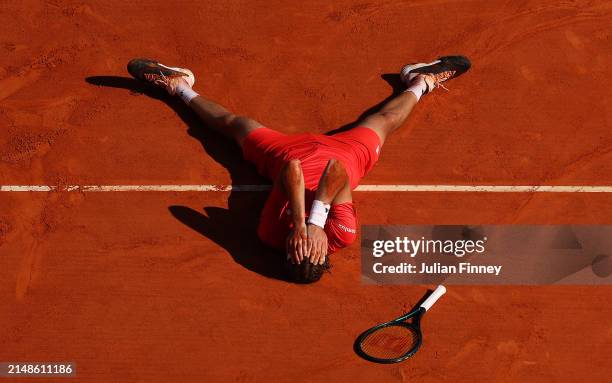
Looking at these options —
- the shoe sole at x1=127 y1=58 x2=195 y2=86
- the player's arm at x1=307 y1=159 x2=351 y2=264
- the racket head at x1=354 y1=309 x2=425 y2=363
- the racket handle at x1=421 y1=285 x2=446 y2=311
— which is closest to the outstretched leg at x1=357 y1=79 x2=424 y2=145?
the player's arm at x1=307 y1=159 x2=351 y2=264

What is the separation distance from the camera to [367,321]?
7.29 metres

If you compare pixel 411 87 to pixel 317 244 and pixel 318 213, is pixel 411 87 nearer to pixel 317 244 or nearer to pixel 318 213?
pixel 318 213

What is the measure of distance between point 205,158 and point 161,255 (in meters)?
1.25

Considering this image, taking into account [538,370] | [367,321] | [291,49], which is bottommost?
[538,370]

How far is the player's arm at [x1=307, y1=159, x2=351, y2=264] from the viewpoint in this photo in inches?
262

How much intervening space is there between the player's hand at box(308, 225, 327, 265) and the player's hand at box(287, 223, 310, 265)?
0.04 meters

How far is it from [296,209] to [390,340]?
1759mm

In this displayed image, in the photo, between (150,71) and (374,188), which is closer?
(374,188)

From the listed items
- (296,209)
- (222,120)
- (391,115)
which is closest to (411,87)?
(391,115)

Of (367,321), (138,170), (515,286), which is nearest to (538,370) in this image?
(515,286)

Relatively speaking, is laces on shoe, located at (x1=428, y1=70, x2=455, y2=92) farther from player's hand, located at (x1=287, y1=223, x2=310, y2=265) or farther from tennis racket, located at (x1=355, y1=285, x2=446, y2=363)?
player's hand, located at (x1=287, y1=223, x2=310, y2=265)

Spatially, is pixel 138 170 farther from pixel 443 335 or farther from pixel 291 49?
pixel 443 335

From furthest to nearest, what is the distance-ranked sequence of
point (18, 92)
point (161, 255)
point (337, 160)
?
point (18, 92) < point (161, 255) < point (337, 160)

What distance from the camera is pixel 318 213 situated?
6766mm
